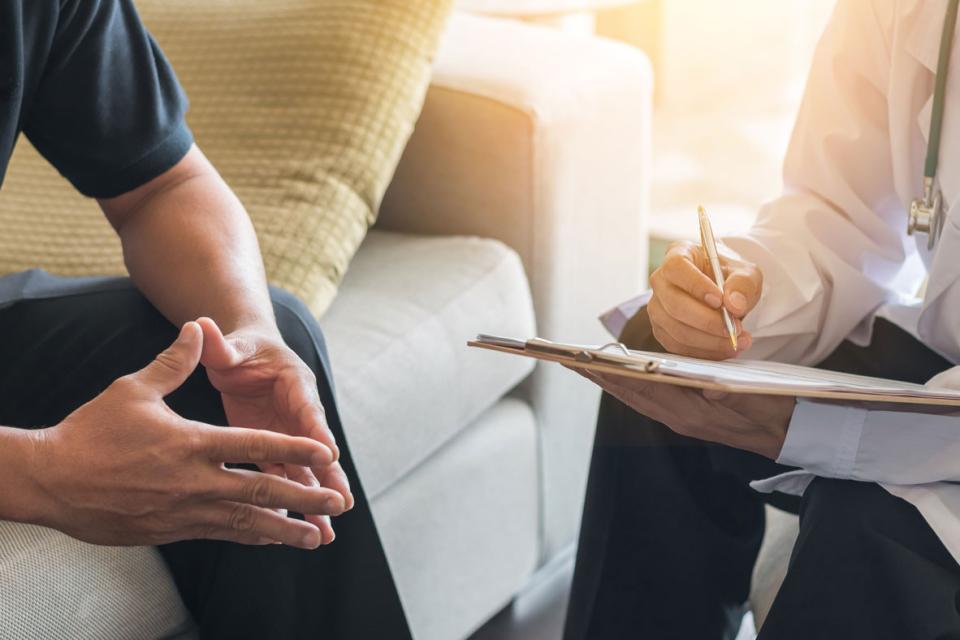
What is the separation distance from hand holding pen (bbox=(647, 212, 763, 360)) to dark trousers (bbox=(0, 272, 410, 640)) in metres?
0.28

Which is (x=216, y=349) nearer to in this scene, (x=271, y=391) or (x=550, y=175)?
(x=271, y=391)

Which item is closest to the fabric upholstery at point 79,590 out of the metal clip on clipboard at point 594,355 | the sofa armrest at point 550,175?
the metal clip on clipboard at point 594,355

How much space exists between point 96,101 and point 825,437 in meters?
0.64

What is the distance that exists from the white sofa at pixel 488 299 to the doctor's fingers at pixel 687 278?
0.36 m

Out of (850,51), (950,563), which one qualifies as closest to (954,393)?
(950,563)

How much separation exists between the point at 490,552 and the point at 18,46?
0.74 m

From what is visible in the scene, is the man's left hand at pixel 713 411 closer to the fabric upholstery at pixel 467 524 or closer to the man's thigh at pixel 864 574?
the man's thigh at pixel 864 574

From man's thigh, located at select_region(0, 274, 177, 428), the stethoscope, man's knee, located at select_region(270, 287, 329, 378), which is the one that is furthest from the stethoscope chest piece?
man's thigh, located at select_region(0, 274, 177, 428)

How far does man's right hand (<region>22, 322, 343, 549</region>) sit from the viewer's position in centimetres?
77

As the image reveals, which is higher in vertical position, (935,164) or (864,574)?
(935,164)

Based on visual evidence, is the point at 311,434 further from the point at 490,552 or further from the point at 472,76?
the point at 472,76

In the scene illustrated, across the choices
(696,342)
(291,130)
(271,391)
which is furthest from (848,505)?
(291,130)

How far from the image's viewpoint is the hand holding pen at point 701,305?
895 mm

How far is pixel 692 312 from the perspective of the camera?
90 centimetres
